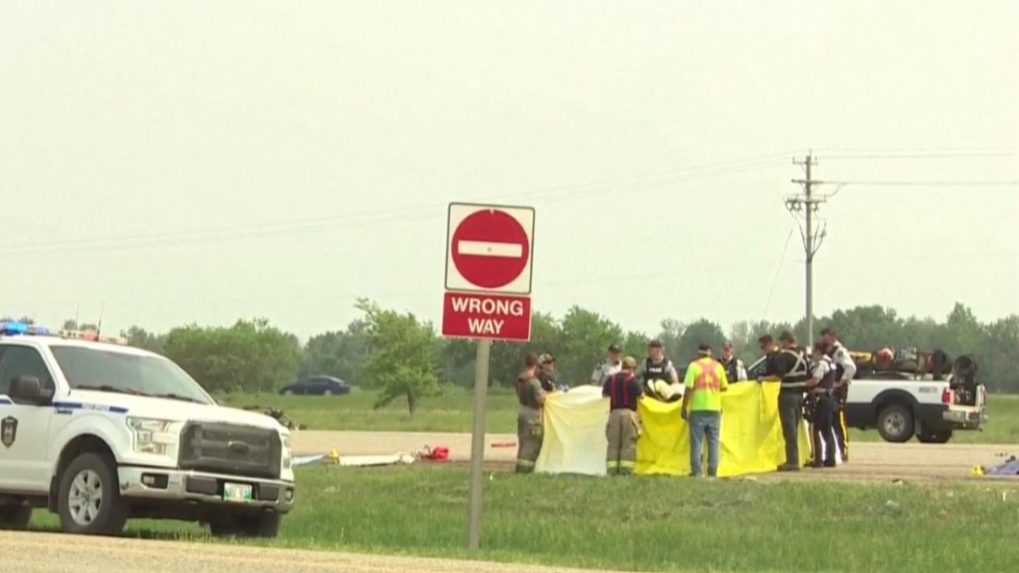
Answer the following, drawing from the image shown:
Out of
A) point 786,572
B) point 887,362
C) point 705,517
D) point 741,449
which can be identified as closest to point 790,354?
point 741,449

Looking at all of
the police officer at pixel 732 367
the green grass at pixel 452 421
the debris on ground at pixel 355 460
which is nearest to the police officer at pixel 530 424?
the debris on ground at pixel 355 460

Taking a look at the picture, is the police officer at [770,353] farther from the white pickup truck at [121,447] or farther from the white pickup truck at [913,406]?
the white pickup truck at [913,406]

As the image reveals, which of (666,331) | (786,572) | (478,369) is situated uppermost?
(666,331)

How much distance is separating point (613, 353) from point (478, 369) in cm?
1032

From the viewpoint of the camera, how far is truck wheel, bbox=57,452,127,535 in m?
17.8

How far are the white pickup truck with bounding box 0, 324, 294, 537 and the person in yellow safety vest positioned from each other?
720cm

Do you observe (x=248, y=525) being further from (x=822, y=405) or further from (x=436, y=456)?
(x=436, y=456)

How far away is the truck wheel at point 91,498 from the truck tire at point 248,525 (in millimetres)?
1298

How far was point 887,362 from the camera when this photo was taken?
40.7 metres

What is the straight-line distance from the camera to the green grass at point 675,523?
18.8 metres

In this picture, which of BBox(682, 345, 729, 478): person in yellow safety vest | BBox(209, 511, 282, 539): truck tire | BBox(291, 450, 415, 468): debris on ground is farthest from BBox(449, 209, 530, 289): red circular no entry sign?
BBox(291, 450, 415, 468): debris on ground

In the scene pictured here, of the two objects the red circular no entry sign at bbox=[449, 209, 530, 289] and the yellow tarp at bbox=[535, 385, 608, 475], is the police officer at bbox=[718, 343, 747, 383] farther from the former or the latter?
the red circular no entry sign at bbox=[449, 209, 530, 289]

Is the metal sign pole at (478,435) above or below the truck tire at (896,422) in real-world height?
below

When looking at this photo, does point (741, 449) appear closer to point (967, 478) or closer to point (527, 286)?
point (967, 478)
